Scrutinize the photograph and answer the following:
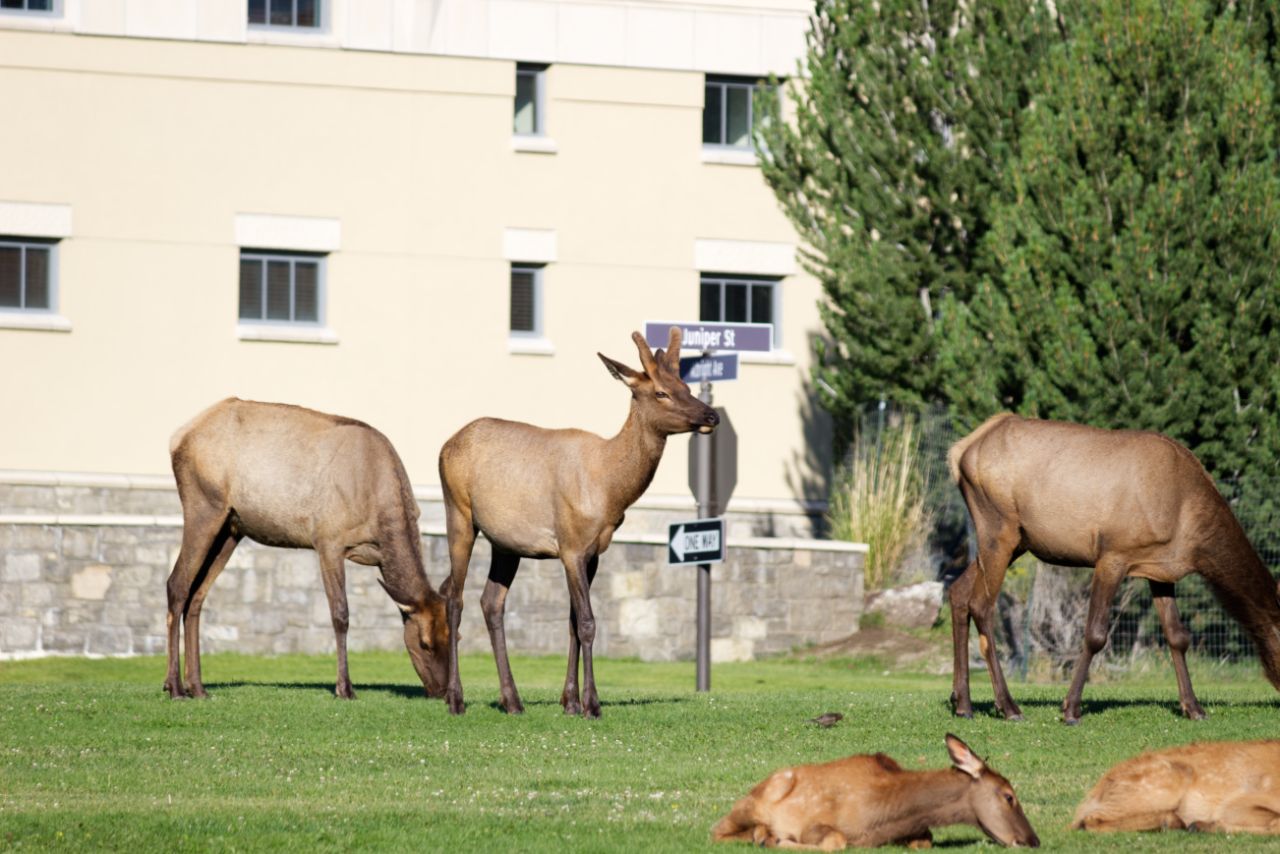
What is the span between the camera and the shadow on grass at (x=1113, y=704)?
639 inches

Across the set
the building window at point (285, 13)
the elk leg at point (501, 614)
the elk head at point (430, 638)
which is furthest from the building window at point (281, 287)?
the elk leg at point (501, 614)

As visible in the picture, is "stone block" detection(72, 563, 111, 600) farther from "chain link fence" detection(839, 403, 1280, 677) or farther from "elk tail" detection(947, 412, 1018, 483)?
"elk tail" detection(947, 412, 1018, 483)

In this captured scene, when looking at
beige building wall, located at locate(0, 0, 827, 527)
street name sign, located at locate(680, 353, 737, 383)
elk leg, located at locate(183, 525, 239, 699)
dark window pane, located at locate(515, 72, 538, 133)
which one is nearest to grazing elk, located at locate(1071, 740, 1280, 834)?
elk leg, located at locate(183, 525, 239, 699)

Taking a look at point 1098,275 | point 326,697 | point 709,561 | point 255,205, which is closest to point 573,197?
point 255,205

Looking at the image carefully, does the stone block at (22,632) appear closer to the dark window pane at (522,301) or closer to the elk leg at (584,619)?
the dark window pane at (522,301)

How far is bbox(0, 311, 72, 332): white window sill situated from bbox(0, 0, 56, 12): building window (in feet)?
14.6

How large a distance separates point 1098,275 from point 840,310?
758 centimetres

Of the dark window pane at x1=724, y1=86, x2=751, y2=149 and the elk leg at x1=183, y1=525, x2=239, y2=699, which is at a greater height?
the dark window pane at x1=724, y1=86, x2=751, y2=149

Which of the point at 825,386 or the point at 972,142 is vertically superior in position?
the point at 972,142

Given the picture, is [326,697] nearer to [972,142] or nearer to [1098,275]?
[1098,275]

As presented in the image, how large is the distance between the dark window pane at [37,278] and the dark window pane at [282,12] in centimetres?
496

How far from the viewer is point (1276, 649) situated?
622 inches

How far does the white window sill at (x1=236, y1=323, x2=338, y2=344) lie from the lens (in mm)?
32938

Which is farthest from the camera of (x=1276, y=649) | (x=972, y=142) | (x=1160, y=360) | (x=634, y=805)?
(x=972, y=142)
